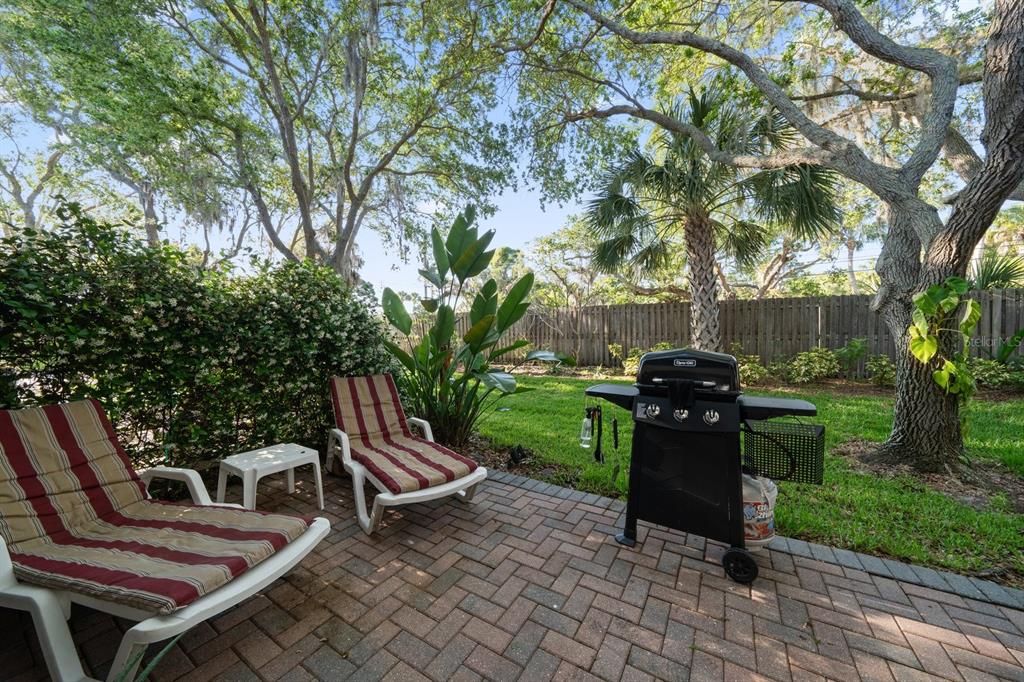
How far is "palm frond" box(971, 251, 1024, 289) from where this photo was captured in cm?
662

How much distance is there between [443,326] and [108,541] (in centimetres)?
267

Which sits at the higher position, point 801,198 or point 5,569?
point 801,198

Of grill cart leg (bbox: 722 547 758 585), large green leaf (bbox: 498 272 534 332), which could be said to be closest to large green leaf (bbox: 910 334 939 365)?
grill cart leg (bbox: 722 547 758 585)

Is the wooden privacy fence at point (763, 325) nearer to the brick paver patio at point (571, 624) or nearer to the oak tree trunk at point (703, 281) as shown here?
the oak tree trunk at point (703, 281)

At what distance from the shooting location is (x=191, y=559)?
1.66 metres

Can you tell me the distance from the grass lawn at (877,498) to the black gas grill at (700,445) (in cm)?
66

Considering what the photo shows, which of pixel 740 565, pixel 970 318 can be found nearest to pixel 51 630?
pixel 740 565

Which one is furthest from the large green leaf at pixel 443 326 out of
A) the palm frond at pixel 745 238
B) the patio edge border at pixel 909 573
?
the palm frond at pixel 745 238

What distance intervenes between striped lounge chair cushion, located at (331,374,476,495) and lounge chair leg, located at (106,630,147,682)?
50.5 inches

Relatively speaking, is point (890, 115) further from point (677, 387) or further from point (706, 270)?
point (677, 387)

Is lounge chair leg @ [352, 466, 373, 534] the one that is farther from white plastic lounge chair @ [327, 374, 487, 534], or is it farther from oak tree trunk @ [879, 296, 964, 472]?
oak tree trunk @ [879, 296, 964, 472]

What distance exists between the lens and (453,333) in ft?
13.5

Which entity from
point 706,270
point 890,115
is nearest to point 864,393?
point 706,270

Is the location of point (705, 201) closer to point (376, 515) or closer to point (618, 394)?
point (618, 394)
